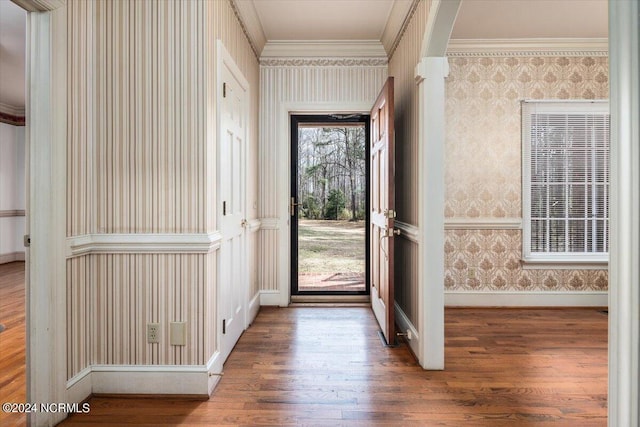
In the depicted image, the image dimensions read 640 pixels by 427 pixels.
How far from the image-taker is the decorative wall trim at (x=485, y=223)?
3.94 m

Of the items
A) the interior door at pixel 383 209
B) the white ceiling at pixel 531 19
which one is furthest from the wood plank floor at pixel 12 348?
the white ceiling at pixel 531 19

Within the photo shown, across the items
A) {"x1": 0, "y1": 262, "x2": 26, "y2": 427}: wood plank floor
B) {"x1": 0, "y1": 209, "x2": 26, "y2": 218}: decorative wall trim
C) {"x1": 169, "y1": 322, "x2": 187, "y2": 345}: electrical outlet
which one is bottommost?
{"x1": 0, "y1": 262, "x2": 26, "y2": 427}: wood plank floor

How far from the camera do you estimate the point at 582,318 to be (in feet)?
11.9

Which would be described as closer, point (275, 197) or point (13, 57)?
point (275, 197)

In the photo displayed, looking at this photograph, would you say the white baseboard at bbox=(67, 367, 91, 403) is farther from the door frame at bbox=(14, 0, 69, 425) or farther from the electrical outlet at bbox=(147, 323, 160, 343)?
the electrical outlet at bbox=(147, 323, 160, 343)

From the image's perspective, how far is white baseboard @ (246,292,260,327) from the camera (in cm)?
342

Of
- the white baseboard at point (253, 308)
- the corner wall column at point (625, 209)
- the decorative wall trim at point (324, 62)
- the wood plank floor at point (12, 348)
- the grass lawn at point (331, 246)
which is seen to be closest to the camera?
the corner wall column at point (625, 209)

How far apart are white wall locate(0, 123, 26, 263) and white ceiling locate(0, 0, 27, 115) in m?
0.47

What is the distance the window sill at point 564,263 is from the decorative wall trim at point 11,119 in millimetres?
7835

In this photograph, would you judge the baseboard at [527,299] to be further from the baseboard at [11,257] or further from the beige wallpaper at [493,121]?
the baseboard at [11,257]

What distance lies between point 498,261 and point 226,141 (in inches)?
115

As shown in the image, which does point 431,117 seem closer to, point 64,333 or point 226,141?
point 226,141

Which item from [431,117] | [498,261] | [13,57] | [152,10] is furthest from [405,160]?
[13,57]

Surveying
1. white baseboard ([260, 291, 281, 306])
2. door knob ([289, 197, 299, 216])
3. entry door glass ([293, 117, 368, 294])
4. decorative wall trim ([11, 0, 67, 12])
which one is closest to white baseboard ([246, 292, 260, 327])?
white baseboard ([260, 291, 281, 306])
